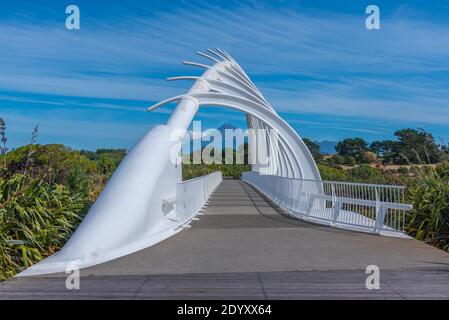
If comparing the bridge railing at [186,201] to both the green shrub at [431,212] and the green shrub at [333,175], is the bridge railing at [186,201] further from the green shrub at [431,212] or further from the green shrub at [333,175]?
the green shrub at [333,175]

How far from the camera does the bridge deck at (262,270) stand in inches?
250

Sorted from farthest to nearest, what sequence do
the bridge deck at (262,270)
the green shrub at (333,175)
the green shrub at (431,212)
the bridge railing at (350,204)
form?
1. the green shrub at (333,175)
2. the bridge railing at (350,204)
3. the green shrub at (431,212)
4. the bridge deck at (262,270)

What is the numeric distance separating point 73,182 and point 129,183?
549 centimetres

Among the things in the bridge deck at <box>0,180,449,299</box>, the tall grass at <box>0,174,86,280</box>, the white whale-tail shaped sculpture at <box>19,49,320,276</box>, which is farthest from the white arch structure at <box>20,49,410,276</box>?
the tall grass at <box>0,174,86,280</box>

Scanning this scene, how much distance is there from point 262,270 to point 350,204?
21.8 feet

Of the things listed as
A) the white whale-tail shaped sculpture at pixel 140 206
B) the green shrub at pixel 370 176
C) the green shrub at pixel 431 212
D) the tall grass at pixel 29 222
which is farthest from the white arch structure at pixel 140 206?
the green shrub at pixel 370 176

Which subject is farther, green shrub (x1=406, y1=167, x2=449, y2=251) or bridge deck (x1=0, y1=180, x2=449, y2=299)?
green shrub (x1=406, y1=167, x2=449, y2=251)

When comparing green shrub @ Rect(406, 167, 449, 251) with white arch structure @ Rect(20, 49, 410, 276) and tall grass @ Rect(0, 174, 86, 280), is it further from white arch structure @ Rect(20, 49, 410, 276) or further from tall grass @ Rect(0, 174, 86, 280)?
tall grass @ Rect(0, 174, 86, 280)

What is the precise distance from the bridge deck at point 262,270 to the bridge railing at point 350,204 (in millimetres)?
715

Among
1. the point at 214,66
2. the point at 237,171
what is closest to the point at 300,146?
the point at 214,66

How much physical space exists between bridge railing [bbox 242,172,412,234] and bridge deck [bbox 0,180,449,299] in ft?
2.35

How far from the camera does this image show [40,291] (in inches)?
255

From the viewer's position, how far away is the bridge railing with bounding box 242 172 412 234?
11.6 m
